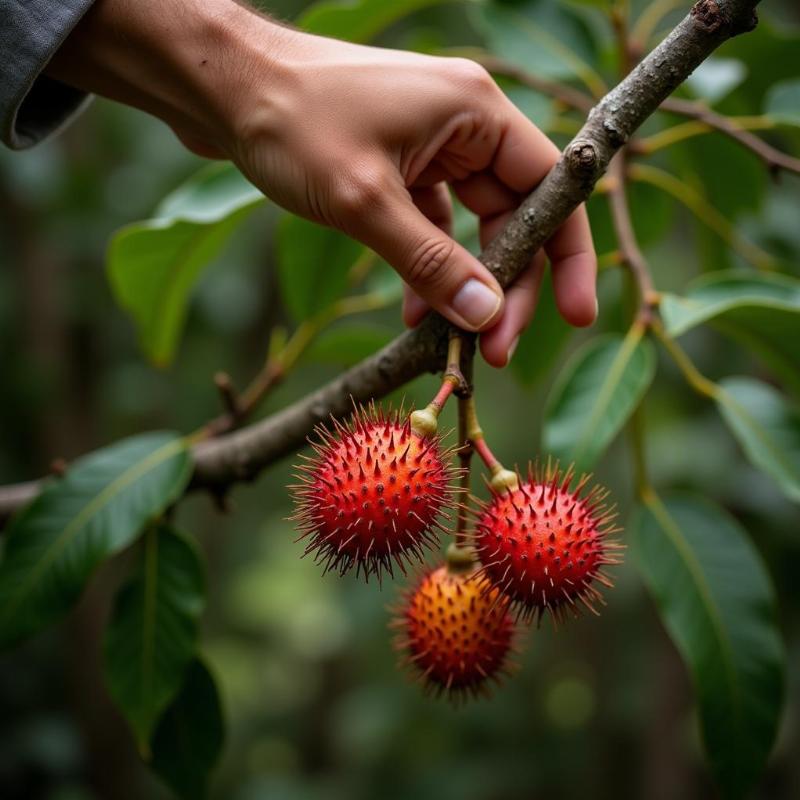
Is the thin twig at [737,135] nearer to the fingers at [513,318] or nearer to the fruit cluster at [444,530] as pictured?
the fingers at [513,318]

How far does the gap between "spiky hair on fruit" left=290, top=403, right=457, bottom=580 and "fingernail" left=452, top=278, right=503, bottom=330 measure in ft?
0.51

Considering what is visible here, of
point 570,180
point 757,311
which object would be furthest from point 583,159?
point 757,311

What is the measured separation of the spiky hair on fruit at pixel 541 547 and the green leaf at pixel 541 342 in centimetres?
75

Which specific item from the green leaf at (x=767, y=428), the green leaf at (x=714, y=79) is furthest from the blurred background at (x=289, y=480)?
the green leaf at (x=767, y=428)

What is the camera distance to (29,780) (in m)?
2.89

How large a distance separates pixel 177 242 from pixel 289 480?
9.93 feet

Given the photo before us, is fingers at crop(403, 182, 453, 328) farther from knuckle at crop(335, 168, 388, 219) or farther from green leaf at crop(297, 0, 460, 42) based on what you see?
green leaf at crop(297, 0, 460, 42)

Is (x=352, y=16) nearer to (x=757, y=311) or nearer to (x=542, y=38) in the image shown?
(x=542, y=38)

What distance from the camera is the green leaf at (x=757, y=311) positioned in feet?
4.79

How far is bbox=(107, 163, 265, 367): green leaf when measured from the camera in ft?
5.52

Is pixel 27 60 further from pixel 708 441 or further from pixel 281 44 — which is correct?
pixel 708 441

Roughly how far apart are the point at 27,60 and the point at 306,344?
80 cm

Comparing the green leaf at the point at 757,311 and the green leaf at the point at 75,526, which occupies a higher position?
the green leaf at the point at 757,311

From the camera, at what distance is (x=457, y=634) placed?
4.15 feet
